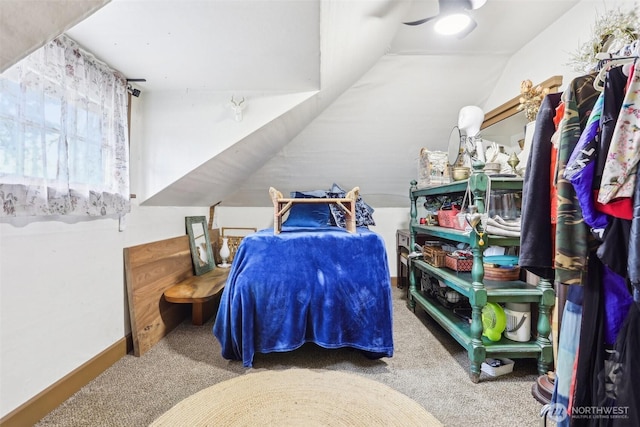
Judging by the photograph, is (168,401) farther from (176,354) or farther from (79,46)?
(79,46)

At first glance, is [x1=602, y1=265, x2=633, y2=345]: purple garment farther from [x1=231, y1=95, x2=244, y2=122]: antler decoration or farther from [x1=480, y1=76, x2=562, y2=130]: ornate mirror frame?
[x1=231, y1=95, x2=244, y2=122]: antler decoration

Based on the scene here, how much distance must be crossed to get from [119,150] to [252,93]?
92 centimetres

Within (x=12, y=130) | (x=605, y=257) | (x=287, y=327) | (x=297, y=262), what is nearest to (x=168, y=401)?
(x=287, y=327)

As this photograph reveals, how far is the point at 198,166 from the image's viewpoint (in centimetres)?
209

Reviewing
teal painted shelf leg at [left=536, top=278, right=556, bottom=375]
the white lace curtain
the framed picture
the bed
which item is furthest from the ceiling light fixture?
the framed picture

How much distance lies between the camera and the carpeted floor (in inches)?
51.8

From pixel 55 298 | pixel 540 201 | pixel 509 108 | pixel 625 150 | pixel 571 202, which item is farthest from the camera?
pixel 509 108

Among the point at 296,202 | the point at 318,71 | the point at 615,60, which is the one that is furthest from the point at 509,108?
the point at 296,202

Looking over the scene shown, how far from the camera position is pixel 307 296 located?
1.74 meters

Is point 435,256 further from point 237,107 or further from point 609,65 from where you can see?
point 237,107

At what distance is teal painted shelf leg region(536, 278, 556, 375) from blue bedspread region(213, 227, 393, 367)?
0.82 m

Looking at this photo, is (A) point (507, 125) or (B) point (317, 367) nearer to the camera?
(B) point (317, 367)

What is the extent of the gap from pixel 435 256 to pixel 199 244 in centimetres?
213

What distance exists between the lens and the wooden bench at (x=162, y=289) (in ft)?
6.07
